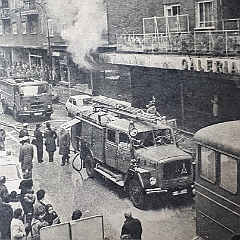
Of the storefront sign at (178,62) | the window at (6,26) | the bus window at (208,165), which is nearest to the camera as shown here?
the storefront sign at (178,62)

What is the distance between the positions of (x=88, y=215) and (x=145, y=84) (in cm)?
112

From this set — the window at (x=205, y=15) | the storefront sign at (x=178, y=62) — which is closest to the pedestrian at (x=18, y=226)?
the storefront sign at (x=178, y=62)

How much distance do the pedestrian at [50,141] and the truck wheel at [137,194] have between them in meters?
0.79

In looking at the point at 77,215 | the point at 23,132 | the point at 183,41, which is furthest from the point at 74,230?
the point at 183,41

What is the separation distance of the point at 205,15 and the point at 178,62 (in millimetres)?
370

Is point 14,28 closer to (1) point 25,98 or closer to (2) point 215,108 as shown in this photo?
(1) point 25,98

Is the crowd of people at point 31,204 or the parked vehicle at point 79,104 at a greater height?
the parked vehicle at point 79,104

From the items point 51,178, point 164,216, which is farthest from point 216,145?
point 51,178

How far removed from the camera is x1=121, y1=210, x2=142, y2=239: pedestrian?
3271 mm

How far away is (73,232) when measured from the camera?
3.45 metres

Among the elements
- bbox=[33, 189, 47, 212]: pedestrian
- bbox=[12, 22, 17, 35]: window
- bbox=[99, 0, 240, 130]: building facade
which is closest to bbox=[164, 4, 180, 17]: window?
bbox=[99, 0, 240, 130]: building facade

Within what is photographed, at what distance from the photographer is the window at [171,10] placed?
319 centimetres

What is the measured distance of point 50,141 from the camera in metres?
3.83

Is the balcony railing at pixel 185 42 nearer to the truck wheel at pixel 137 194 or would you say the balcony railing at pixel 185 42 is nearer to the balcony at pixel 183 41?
the balcony at pixel 183 41
